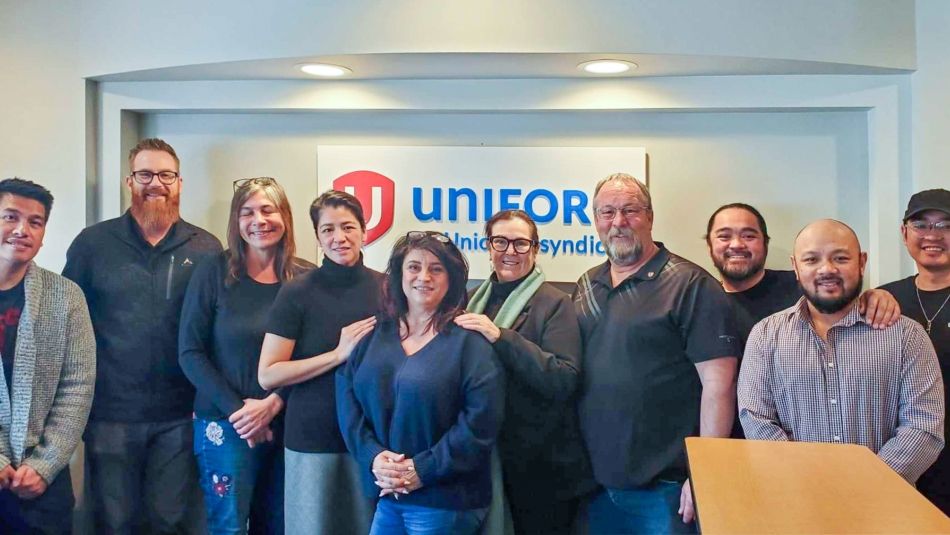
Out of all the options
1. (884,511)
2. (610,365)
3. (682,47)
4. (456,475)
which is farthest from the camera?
(682,47)

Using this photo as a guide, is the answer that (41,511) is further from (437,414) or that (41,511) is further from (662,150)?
(662,150)

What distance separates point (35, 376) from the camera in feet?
8.24

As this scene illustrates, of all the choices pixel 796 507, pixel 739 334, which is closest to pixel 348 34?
pixel 739 334

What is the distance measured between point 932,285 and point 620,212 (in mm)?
1205

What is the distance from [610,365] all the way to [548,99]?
4.66 feet

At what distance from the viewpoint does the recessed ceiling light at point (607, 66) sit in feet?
10.0

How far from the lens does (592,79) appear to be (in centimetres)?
327

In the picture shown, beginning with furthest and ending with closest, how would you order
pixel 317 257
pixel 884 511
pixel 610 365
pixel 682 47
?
pixel 317 257, pixel 682 47, pixel 610 365, pixel 884 511

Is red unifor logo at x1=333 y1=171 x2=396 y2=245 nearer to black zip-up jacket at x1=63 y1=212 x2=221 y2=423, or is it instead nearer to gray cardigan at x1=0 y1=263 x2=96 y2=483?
black zip-up jacket at x1=63 y1=212 x2=221 y2=423

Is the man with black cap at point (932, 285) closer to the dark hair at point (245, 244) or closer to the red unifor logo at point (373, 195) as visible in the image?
the red unifor logo at point (373, 195)

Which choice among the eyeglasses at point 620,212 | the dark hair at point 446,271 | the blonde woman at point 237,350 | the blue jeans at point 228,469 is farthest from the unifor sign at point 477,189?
the blue jeans at point 228,469

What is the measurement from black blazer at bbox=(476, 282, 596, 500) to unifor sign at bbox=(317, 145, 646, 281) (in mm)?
876

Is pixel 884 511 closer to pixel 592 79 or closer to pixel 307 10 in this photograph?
pixel 592 79

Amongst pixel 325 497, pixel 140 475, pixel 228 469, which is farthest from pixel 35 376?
pixel 325 497
